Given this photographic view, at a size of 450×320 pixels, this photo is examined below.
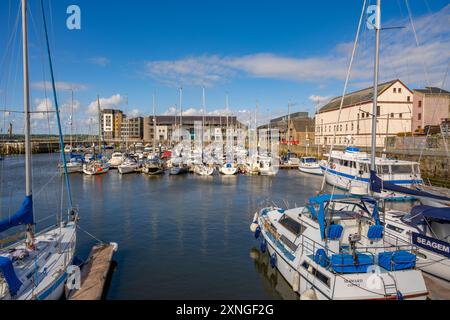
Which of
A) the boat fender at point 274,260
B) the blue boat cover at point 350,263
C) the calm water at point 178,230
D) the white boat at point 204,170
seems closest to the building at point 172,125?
the white boat at point 204,170

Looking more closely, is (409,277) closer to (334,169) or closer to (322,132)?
(334,169)

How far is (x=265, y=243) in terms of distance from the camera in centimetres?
1781

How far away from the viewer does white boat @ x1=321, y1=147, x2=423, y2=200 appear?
31.4 meters

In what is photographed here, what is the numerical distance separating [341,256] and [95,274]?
10176mm

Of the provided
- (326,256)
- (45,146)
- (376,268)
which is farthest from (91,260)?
(45,146)

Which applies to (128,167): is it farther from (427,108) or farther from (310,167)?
(427,108)

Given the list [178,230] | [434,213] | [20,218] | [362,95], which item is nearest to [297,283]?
[434,213]

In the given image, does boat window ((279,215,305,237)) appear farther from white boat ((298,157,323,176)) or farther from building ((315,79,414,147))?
building ((315,79,414,147))

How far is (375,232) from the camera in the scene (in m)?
13.1

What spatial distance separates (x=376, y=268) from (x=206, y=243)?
36.8 ft

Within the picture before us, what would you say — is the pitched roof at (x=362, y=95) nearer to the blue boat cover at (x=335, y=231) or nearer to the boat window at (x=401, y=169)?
the boat window at (x=401, y=169)

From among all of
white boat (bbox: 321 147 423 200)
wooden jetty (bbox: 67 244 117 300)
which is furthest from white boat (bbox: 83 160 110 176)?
wooden jetty (bbox: 67 244 117 300)

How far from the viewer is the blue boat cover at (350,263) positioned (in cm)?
1125

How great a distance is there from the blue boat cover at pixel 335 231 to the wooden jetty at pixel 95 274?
30.2 ft
